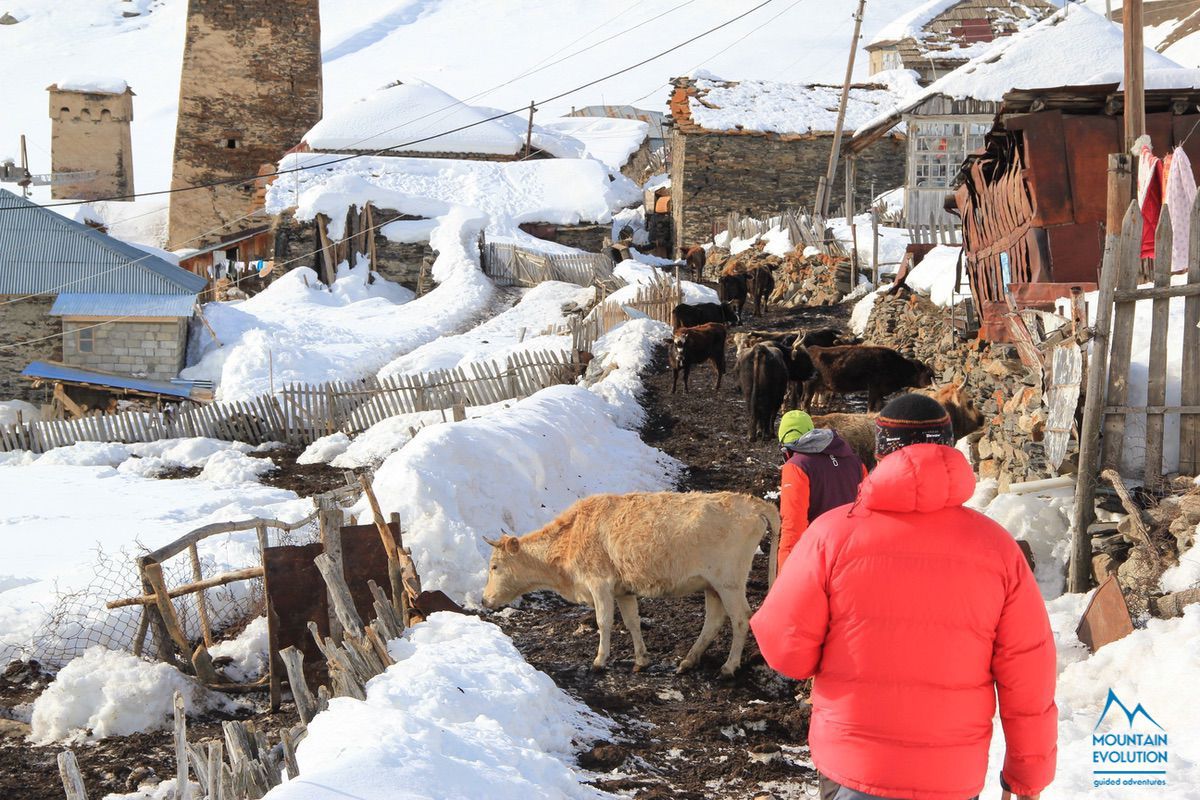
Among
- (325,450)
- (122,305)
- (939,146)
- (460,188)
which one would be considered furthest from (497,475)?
(460,188)

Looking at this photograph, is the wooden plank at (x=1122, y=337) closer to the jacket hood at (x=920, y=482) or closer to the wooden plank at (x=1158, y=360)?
the wooden plank at (x=1158, y=360)

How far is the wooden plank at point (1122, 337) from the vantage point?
6.39 metres

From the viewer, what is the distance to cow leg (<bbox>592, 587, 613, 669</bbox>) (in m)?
6.61

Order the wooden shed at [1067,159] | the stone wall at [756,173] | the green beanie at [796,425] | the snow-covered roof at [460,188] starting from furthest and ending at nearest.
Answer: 1. the snow-covered roof at [460,188]
2. the stone wall at [756,173]
3. the wooden shed at [1067,159]
4. the green beanie at [796,425]

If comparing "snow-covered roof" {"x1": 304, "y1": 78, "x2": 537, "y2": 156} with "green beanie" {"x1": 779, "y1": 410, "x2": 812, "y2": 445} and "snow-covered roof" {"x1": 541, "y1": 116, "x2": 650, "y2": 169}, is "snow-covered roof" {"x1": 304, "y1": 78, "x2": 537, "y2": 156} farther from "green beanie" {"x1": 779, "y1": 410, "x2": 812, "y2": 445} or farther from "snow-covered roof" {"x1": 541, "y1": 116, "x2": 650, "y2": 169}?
"green beanie" {"x1": 779, "y1": 410, "x2": 812, "y2": 445}

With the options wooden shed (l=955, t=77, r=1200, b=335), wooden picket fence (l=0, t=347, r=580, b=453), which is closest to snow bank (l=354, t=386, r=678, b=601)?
wooden picket fence (l=0, t=347, r=580, b=453)

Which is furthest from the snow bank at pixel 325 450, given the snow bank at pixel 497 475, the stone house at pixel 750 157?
the stone house at pixel 750 157

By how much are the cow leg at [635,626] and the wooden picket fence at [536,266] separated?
2445 centimetres

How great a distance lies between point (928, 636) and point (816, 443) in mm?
3031

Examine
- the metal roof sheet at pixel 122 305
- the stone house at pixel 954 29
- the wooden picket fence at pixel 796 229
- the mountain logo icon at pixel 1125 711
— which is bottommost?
the mountain logo icon at pixel 1125 711

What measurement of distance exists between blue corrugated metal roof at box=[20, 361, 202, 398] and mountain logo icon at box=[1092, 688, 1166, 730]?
22523 millimetres

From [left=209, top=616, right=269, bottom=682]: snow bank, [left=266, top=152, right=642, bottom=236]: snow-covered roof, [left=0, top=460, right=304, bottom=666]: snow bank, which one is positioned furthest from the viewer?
[left=266, top=152, right=642, bottom=236]: snow-covered roof

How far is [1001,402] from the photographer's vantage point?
9.09 m

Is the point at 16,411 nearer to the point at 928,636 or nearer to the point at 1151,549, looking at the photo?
the point at 1151,549
